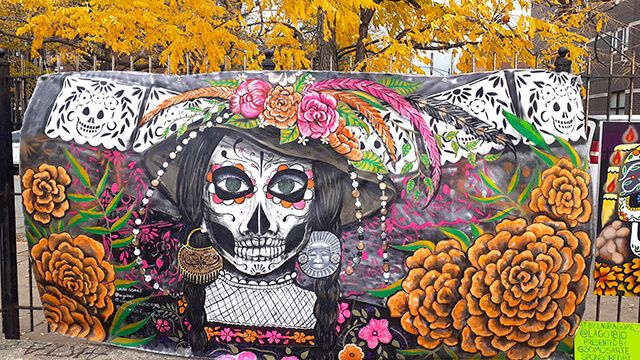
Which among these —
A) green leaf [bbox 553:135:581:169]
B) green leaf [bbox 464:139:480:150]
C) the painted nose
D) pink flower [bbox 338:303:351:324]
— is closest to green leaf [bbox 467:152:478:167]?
green leaf [bbox 464:139:480:150]

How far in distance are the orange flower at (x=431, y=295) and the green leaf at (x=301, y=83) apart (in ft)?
4.52

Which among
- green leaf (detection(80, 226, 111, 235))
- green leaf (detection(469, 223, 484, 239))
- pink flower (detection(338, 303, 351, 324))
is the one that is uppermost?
green leaf (detection(469, 223, 484, 239))

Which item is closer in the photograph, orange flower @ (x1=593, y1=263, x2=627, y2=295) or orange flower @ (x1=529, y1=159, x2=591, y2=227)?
orange flower @ (x1=529, y1=159, x2=591, y2=227)

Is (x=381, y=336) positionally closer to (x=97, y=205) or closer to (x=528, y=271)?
(x=528, y=271)

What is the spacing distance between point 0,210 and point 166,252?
1652 mm

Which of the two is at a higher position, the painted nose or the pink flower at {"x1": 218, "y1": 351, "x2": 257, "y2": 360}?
the painted nose

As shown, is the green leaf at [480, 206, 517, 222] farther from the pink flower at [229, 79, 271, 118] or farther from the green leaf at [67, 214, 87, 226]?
the green leaf at [67, 214, 87, 226]

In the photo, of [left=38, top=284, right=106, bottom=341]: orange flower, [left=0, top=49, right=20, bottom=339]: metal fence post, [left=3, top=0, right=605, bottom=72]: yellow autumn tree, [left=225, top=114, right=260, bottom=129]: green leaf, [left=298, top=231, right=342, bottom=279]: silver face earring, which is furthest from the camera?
[left=3, top=0, right=605, bottom=72]: yellow autumn tree

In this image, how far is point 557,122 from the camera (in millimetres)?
3172

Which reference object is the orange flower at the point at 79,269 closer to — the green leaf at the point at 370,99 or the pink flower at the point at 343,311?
the pink flower at the point at 343,311

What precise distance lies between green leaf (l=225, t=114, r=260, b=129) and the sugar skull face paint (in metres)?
0.10

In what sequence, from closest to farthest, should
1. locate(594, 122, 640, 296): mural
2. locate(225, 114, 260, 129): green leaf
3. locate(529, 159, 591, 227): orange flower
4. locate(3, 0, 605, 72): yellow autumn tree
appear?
1. locate(529, 159, 591, 227): orange flower
2. locate(225, 114, 260, 129): green leaf
3. locate(594, 122, 640, 296): mural
4. locate(3, 0, 605, 72): yellow autumn tree

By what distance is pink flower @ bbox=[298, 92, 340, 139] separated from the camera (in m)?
3.30

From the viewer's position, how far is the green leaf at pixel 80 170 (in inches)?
137
